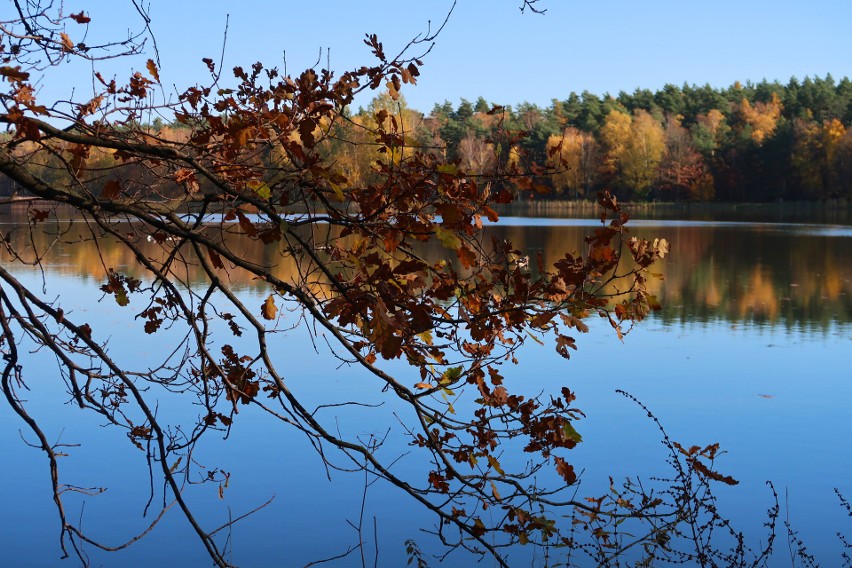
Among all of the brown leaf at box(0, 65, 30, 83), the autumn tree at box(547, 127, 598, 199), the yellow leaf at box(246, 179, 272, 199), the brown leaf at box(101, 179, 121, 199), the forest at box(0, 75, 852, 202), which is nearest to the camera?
the brown leaf at box(0, 65, 30, 83)

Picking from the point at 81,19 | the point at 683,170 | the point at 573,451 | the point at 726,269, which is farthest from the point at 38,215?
the point at 683,170

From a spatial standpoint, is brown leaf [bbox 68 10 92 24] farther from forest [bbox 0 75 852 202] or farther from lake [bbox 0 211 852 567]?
forest [bbox 0 75 852 202]

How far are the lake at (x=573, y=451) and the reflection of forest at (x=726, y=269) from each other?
1.99 feet

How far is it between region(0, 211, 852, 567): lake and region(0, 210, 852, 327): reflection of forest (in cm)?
61

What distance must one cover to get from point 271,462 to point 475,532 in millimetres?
4588

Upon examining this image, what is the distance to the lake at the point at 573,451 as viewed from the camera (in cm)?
659

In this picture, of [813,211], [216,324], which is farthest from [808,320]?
[813,211]

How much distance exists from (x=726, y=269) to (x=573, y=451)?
→ 1564cm

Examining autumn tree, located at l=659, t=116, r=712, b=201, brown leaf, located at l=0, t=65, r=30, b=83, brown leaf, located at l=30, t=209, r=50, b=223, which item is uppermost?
autumn tree, located at l=659, t=116, r=712, b=201

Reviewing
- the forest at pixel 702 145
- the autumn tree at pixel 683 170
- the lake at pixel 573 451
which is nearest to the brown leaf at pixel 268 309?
the lake at pixel 573 451

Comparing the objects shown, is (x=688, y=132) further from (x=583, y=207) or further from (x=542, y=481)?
(x=542, y=481)

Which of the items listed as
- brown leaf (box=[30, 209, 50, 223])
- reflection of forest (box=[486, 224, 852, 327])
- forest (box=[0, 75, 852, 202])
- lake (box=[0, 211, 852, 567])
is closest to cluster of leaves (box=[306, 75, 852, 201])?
forest (box=[0, 75, 852, 202])

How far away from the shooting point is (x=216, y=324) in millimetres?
14227

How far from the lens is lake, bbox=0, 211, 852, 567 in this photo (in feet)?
21.6
